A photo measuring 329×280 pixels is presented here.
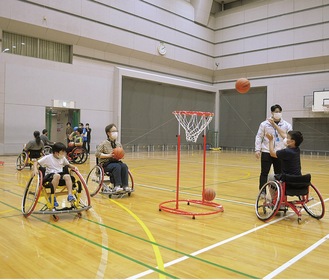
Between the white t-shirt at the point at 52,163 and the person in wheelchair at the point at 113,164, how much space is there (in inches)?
50.9

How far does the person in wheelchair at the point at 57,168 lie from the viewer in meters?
4.41

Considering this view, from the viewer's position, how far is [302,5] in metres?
19.7

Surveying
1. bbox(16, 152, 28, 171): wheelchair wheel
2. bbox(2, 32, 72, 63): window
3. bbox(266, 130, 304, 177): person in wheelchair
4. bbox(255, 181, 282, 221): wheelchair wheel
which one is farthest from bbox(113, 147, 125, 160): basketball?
bbox(2, 32, 72, 63): window

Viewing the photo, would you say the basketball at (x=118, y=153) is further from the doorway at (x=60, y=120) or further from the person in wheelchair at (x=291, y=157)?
the doorway at (x=60, y=120)

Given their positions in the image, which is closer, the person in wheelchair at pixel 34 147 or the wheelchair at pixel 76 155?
the person in wheelchair at pixel 34 147

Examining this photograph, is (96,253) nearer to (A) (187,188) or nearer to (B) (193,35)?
(A) (187,188)

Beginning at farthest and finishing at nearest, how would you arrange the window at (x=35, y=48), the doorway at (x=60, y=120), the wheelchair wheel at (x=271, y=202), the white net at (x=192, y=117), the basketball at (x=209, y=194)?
the doorway at (x=60, y=120) < the window at (x=35, y=48) < the basketball at (x=209, y=194) < the white net at (x=192, y=117) < the wheelchair wheel at (x=271, y=202)

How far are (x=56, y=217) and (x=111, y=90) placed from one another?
14448mm

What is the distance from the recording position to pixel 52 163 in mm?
4578

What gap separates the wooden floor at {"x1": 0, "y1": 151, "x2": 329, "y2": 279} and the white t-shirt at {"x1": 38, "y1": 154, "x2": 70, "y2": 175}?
0.62m

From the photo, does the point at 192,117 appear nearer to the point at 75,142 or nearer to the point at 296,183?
the point at 75,142

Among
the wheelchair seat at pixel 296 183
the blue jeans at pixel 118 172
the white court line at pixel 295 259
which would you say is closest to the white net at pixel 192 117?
the blue jeans at pixel 118 172

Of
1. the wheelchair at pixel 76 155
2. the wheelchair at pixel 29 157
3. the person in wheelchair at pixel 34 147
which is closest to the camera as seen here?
the person in wheelchair at pixel 34 147

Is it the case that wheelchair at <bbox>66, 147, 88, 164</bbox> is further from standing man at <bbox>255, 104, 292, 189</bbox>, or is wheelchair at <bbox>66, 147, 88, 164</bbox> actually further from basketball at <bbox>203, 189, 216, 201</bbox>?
standing man at <bbox>255, 104, 292, 189</bbox>
